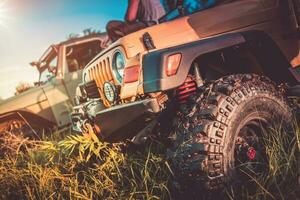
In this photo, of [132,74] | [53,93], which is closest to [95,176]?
[132,74]

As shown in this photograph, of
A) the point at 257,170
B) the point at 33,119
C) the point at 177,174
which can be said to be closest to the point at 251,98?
the point at 257,170

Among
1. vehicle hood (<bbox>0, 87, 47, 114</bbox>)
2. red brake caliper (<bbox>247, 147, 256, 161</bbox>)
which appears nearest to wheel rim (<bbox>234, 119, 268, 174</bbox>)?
red brake caliper (<bbox>247, 147, 256, 161</bbox>)

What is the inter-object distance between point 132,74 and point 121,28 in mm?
1361

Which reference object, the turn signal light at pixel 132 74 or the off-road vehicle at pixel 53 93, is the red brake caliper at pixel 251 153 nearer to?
the turn signal light at pixel 132 74

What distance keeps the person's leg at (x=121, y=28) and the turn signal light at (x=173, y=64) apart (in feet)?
4.94

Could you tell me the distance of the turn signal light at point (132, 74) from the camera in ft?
8.27

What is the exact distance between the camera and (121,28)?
3.77m

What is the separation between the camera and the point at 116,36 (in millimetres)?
3902

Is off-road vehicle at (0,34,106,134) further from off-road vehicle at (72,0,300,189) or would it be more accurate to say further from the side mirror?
off-road vehicle at (72,0,300,189)

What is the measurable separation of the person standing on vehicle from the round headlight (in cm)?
70

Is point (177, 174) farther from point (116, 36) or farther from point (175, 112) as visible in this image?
point (116, 36)

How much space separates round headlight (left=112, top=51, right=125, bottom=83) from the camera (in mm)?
2987

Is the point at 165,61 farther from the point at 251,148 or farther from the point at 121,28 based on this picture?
the point at 121,28

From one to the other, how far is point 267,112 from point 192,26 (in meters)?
0.98
